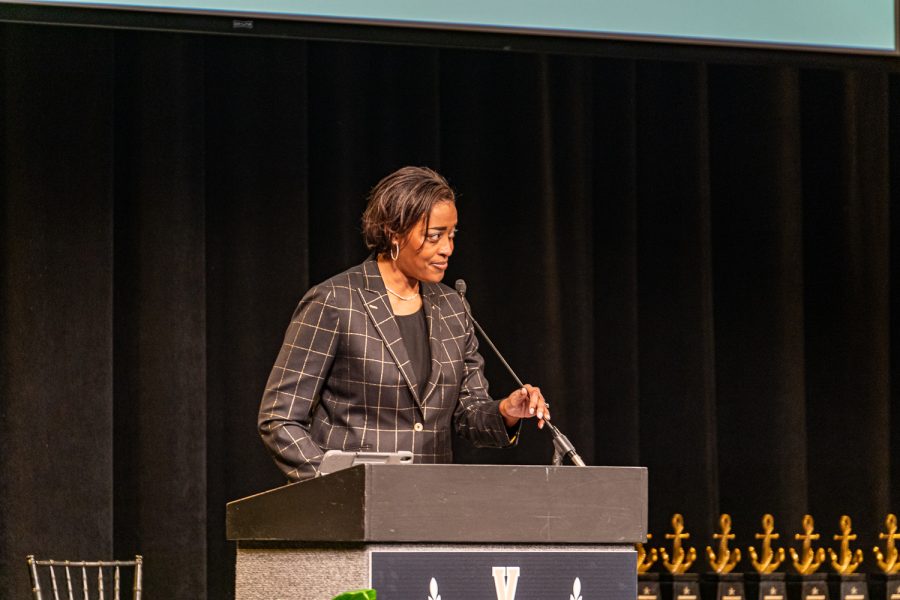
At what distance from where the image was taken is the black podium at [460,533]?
1677 millimetres

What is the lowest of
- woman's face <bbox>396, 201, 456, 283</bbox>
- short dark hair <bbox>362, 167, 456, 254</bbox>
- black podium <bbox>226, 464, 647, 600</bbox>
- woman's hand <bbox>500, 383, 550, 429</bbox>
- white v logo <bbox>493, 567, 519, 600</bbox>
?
white v logo <bbox>493, 567, 519, 600</bbox>

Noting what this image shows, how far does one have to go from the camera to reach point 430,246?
245cm

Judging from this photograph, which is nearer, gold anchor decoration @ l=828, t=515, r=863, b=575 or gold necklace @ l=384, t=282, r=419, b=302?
gold necklace @ l=384, t=282, r=419, b=302

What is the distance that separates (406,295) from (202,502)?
134 cm

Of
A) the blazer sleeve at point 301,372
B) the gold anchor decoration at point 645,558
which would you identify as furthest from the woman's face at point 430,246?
the gold anchor decoration at point 645,558

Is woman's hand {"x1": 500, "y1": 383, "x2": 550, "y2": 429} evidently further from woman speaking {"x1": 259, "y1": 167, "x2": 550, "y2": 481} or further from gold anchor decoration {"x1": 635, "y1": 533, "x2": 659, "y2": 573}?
gold anchor decoration {"x1": 635, "y1": 533, "x2": 659, "y2": 573}

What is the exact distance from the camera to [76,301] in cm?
357

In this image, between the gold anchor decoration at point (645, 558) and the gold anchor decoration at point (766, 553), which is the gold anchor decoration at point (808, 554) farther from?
the gold anchor decoration at point (645, 558)

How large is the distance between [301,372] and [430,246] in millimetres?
331

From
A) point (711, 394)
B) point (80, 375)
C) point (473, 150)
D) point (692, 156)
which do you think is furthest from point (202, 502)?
point (692, 156)

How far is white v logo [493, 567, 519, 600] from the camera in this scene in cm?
173

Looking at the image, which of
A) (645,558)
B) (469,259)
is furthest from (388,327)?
(645,558)

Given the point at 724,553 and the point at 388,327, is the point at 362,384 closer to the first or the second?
the point at 388,327

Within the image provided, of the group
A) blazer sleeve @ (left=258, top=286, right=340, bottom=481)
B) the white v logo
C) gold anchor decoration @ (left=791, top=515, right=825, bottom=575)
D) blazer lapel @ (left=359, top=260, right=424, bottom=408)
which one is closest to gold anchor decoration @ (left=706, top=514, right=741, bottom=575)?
gold anchor decoration @ (left=791, top=515, right=825, bottom=575)
